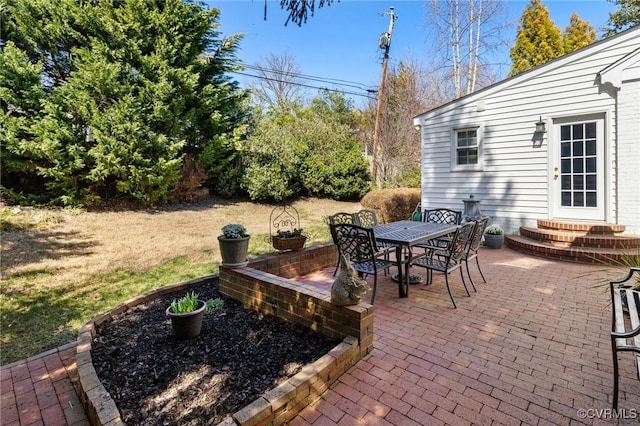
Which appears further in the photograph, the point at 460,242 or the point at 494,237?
the point at 494,237

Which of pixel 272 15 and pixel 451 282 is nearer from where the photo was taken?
pixel 272 15

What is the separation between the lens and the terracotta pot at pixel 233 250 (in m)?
3.74

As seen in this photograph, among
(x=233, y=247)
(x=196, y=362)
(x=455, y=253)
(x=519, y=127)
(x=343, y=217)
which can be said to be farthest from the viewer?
(x=519, y=127)

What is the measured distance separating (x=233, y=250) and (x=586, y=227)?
6.56 m

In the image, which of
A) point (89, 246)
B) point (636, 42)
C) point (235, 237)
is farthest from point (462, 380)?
point (636, 42)

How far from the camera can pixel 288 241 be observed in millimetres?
4707

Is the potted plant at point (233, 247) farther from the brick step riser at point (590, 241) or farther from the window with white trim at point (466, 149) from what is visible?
the window with white trim at point (466, 149)

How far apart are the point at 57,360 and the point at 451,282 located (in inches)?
179

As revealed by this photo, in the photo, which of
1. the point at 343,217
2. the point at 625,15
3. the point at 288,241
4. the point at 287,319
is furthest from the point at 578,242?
the point at 625,15

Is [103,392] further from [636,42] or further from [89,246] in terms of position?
[636,42]

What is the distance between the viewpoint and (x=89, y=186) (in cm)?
876

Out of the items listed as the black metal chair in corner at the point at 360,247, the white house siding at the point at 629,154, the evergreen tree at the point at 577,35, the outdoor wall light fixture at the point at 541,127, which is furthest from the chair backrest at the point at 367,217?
the evergreen tree at the point at 577,35

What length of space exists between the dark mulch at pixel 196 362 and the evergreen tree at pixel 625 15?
21693mm

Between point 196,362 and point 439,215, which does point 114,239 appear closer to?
point 196,362
